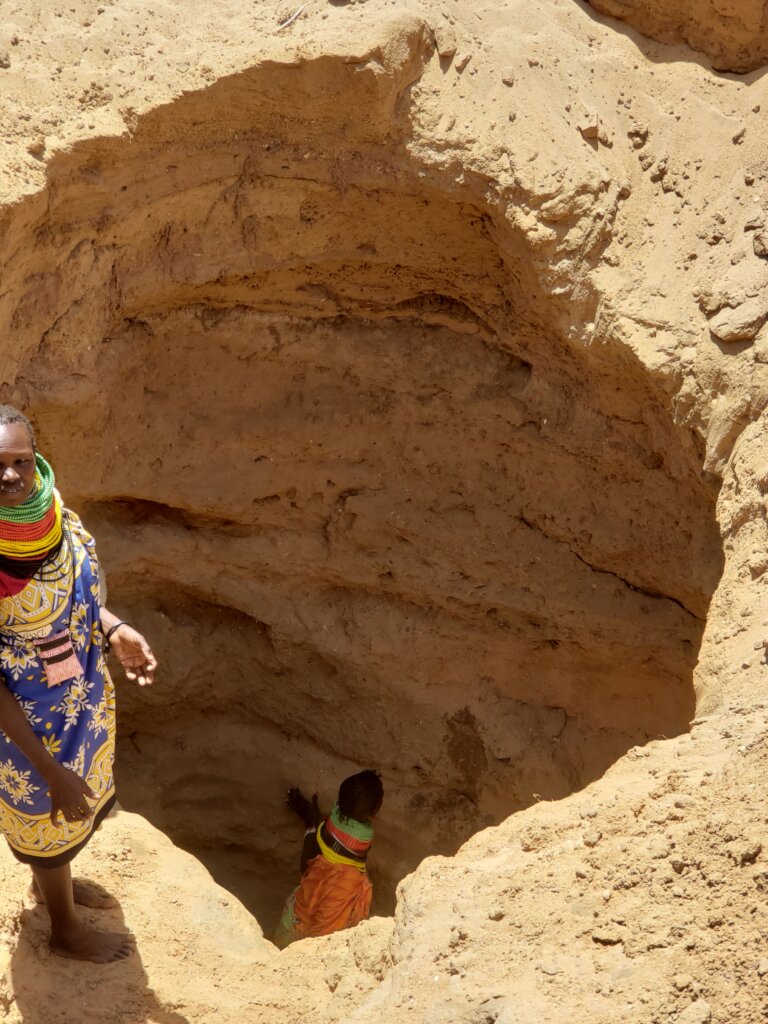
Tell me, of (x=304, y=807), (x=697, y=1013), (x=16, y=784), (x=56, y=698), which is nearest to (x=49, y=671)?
(x=56, y=698)

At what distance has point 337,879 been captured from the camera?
454cm

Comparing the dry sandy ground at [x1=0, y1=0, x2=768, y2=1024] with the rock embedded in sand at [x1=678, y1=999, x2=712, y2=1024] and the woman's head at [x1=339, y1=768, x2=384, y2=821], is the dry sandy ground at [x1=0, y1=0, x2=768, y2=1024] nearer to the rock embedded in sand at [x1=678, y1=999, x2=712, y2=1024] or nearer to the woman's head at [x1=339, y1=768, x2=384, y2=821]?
the rock embedded in sand at [x1=678, y1=999, x2=712, y2=1024]

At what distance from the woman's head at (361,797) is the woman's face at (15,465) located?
8.32 feet

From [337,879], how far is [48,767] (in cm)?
210

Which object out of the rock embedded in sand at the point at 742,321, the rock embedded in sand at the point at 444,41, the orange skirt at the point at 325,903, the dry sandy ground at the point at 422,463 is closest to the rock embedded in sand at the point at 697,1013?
the dry sandy ground at the point at 422,463

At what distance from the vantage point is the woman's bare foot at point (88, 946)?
3199 mm

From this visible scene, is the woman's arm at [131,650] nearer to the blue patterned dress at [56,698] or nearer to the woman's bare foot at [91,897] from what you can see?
the blue patterned dress at [56,698]

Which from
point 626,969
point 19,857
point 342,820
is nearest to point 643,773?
point 626,969

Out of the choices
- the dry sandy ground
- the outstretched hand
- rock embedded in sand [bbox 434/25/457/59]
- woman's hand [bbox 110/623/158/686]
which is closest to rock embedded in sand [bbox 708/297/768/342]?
the dry sandy ground

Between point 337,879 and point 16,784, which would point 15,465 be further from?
point 337,879

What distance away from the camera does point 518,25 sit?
4219 mm

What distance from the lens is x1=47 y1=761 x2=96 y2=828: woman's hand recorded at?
9.10ft

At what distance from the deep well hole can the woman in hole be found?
30.0 inches

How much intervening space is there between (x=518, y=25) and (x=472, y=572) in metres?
2.30
